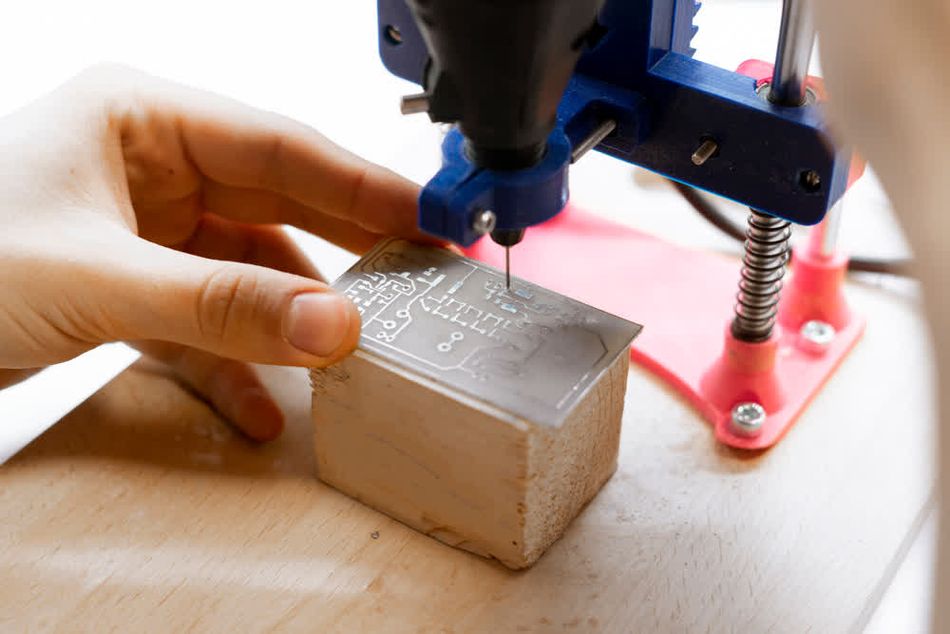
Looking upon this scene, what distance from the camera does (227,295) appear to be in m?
0.63

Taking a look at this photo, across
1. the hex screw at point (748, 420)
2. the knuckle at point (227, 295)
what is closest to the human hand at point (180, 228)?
the knuckle at point (227, 295)

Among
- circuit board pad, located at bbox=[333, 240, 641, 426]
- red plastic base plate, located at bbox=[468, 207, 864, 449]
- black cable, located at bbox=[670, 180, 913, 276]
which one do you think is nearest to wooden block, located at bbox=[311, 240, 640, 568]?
circuit board pad, located at bbox=[333, 240, 641, 426]

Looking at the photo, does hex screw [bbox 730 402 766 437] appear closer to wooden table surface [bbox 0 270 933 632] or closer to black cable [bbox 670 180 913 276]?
wooden table surface [bbox 0 270 933 632]

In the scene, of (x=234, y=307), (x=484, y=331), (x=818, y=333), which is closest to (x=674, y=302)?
(x=818, y=333)

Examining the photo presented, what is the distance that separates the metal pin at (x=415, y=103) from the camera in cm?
49

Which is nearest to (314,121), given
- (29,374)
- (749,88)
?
(29,374)

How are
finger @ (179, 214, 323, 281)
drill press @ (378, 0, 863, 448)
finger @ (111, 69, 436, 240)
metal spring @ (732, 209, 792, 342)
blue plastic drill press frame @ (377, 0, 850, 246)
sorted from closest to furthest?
1. drill press @ (378, 0, 863, 448)
2. blue plastic drill press frame @ (377, 0, 850, 246)
3. metal spring @ (732, 209, 792, 342)
4. finger @ (111, 69, 436, 240)
5. finger @ (179, 214, 323, 281)

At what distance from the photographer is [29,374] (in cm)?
88

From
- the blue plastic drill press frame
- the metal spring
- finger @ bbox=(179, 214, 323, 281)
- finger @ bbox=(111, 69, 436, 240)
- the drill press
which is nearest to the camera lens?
the drill press

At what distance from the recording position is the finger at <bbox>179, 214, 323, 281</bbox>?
874 mm

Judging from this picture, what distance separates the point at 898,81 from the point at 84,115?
590 millimetres

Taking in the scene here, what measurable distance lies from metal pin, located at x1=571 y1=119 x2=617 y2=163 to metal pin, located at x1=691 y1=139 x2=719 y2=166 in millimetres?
45

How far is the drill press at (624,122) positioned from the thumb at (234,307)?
12 cm

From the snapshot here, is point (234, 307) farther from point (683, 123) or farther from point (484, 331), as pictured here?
point (683, 123)
